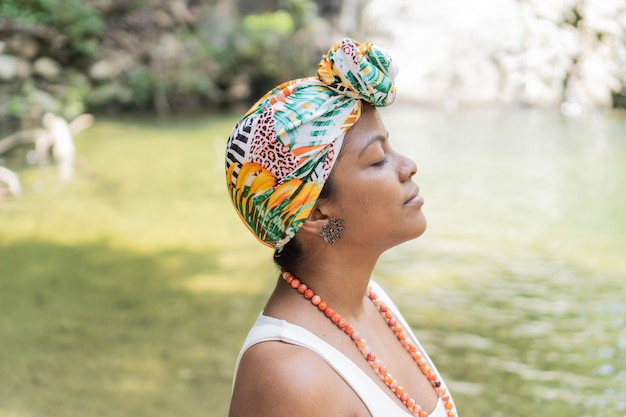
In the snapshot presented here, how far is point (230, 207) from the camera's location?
850 centimetres

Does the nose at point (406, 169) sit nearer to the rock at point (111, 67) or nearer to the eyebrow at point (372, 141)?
the eyebrow at point (372, 141)

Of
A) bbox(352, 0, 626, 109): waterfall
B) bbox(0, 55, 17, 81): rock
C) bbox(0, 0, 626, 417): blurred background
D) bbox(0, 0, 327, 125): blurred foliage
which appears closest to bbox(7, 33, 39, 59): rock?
bbox(0, 0, 626, 417): blurred background

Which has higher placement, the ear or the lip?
the lip

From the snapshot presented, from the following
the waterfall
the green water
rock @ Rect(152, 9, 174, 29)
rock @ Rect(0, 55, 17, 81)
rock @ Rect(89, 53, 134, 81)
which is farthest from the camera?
rock @ Rect(152, 9, 174, 29)

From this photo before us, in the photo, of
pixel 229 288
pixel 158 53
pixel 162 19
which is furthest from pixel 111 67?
pixel 229 288

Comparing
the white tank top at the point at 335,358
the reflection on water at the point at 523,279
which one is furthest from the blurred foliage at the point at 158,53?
the white tank top at the point at 335,358

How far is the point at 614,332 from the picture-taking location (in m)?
4.93

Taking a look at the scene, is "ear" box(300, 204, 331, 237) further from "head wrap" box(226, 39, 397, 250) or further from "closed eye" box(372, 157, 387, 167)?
"closed eye" box(372, 157, 387, 167)

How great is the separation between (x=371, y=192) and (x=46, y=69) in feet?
52.6

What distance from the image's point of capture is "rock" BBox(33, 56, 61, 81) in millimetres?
16156

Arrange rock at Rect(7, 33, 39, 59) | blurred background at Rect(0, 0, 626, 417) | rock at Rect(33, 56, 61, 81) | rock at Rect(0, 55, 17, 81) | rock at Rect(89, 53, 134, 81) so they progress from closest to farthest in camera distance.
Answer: blurred background at Rect(0, 0, 626, 417) → rock at Rect(0, 55, 17, 81) → rock at Rect(7, 33, 39, 59) → rock at Rect(33, 56, 61, 81) → rock at Rect(89, 53, 134, 81)

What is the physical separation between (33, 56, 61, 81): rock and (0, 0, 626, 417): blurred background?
0.13ft

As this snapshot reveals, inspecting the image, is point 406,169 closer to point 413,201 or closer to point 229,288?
point 413,201

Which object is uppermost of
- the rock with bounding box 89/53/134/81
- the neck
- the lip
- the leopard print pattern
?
the leopard print pattern
